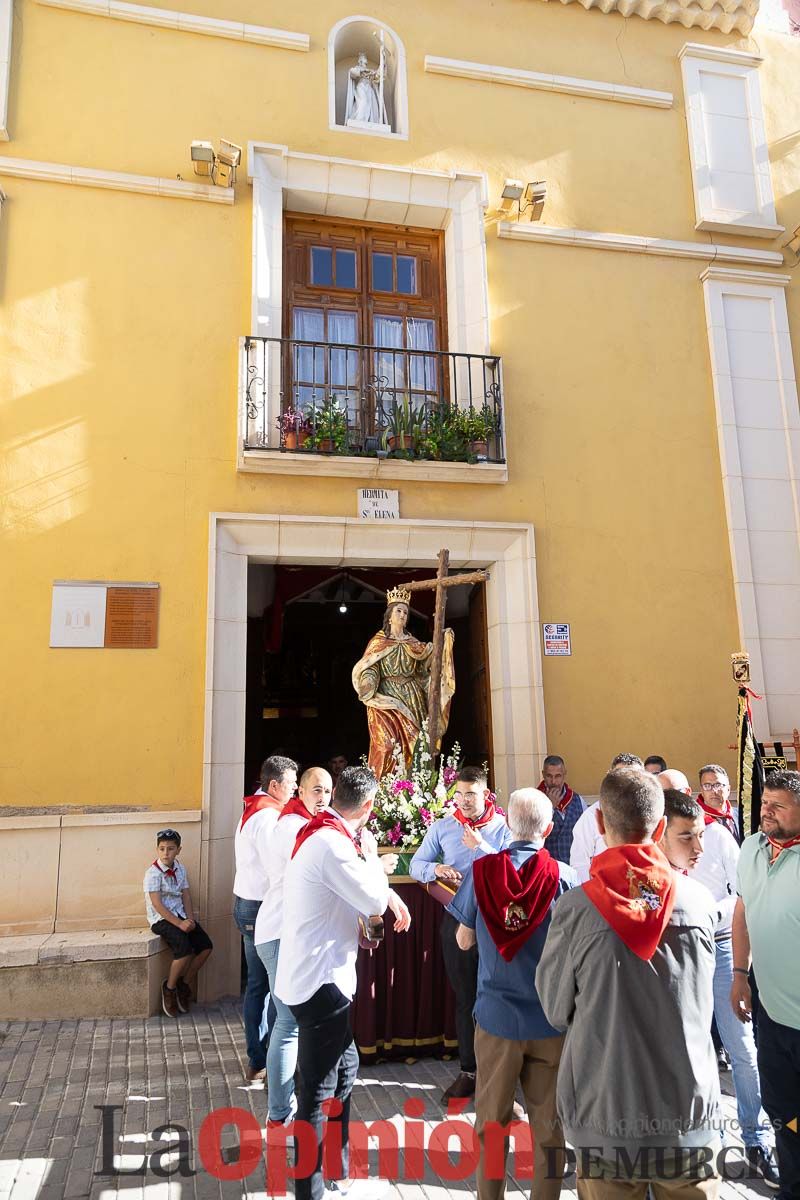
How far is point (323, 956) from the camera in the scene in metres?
3.27

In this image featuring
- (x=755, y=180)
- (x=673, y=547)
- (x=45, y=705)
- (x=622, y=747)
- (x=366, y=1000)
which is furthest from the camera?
(x=755, y=180)

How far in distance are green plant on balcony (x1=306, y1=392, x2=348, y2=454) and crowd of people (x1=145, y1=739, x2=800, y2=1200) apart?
3.46 metres

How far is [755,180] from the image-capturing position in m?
9.01

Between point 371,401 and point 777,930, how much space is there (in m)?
6.15

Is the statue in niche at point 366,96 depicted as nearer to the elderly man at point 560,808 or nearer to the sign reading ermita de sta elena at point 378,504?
the sign reading ermita de sta elena at point 378,504

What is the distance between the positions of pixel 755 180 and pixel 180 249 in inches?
249

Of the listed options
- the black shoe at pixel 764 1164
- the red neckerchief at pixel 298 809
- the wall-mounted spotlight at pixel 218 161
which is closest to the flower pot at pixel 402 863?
the red neckerchief at pixel 298 809

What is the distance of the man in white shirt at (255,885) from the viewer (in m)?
4.54

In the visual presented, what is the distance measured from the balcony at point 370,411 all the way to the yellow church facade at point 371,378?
0.04 m

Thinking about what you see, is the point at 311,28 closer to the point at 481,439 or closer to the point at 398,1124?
the point at 481,439

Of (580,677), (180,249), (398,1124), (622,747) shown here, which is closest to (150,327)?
(180,249)

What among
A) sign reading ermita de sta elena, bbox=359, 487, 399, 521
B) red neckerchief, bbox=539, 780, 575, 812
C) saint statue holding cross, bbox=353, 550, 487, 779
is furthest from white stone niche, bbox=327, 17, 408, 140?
red neckerchief, bbox=539, 780, 575, 812

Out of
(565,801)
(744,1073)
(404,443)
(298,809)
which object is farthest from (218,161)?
(744,1073)

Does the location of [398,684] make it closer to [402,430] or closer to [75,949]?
[402,430]
